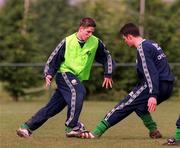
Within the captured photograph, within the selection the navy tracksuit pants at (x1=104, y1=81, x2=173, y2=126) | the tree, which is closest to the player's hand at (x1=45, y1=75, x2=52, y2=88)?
the navy tracksuit pants at (x1=104, y1=81, x2=173, y2=126)

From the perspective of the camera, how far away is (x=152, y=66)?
792 cm

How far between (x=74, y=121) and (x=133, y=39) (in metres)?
1.35

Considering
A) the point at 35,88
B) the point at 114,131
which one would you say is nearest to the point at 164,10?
the point at 35,88

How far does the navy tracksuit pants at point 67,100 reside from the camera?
8.45 m

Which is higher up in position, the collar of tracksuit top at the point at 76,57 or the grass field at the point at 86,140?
the collar of tracksuit top at the point at 76,57

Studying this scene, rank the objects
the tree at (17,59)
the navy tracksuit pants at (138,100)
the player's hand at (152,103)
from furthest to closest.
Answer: the tree at (17,59), the navy tracksuit pants at (138,100), the player's hand at (152,103)

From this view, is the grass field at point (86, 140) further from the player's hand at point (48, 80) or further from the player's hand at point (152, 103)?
the player's hand at point (48, 80)

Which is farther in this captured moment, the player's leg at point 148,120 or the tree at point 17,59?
the tree at point 17,59

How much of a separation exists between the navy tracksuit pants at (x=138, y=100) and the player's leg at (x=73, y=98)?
413mm

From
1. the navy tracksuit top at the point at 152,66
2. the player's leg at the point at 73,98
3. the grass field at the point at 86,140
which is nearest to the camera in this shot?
the grass field at the point at 86,140

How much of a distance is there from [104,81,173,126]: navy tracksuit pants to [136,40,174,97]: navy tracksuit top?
115 millimetres

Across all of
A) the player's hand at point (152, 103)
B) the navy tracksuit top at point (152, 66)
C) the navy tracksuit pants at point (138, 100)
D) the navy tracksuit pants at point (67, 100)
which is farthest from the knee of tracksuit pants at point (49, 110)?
the player's hand at point (152, 103)

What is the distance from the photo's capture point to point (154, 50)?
317 inches

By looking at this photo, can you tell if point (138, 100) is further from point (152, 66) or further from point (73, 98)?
point (73, 98)
